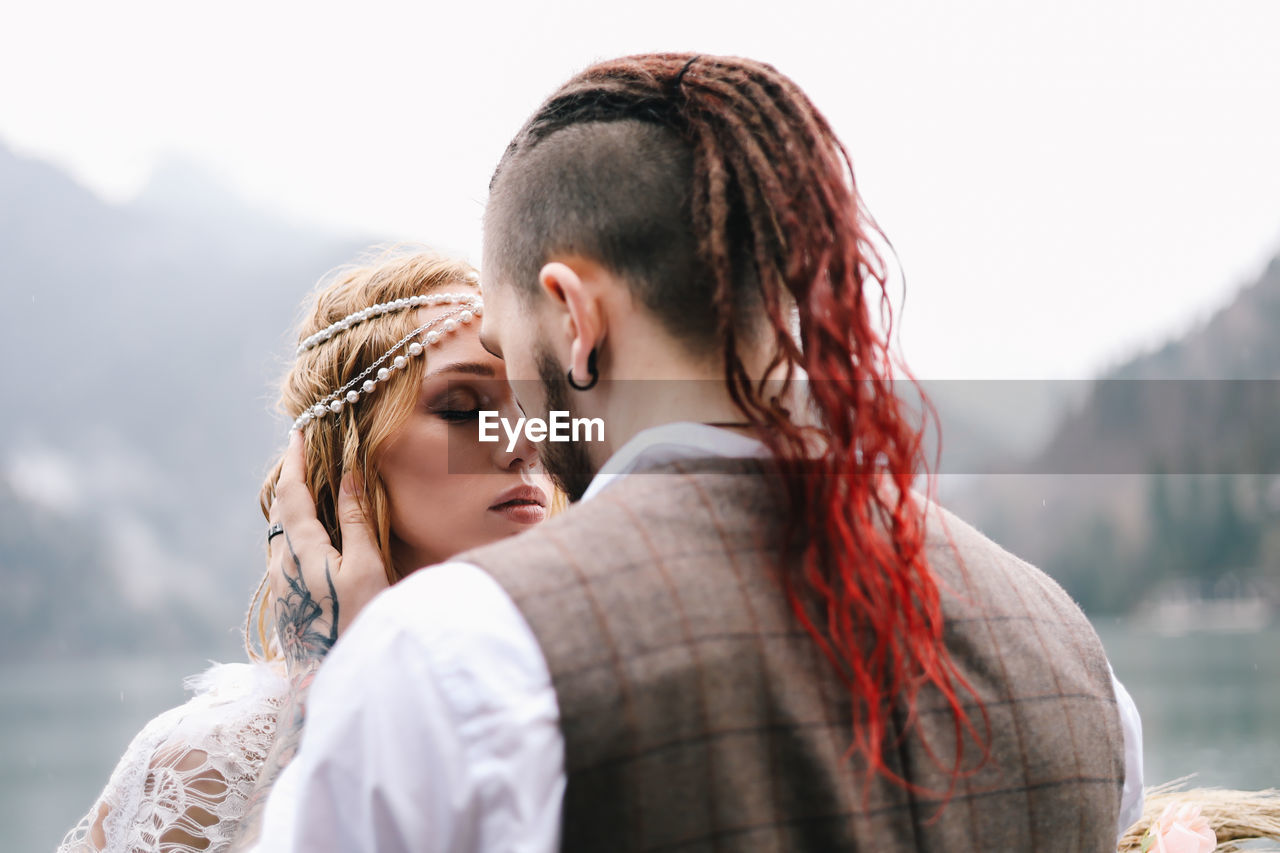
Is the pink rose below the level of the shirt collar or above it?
below

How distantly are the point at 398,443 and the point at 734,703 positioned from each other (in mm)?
1704

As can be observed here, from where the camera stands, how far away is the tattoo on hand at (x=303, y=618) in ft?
7.17

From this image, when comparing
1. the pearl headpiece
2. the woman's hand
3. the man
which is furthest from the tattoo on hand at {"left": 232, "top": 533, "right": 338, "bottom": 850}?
the man

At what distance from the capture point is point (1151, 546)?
3192cm

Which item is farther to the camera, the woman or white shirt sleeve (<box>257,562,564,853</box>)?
the woman

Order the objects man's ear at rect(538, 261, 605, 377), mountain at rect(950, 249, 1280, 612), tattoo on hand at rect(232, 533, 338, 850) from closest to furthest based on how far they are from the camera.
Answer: man's ear at rect(538, 261, 605, 377) < tattoo on hand at rect(232, 533, 338, 850) < mountain at rect(950, 249, 1280, 612)

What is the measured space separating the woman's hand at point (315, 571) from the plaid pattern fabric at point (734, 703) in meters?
1.35

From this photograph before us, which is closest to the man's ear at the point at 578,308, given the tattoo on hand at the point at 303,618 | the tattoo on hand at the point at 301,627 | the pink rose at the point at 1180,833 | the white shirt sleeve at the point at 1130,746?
the white shirt sleeve at the point at 1130,746

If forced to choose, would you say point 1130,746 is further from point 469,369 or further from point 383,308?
point 383,308

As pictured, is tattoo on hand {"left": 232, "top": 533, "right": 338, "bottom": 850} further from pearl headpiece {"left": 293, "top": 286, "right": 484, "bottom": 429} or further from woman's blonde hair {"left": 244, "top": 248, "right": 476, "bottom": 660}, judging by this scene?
pearl headpiece {"left": 293, "top": 286, "right": 484, "bottom": 429}

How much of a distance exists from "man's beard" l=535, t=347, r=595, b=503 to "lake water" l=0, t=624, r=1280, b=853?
1.47m

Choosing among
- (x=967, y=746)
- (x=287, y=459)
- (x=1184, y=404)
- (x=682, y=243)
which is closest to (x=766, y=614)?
(x=967, y=746)

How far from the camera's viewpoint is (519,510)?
8.30 feet

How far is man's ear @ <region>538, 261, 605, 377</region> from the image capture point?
125 centimetres
